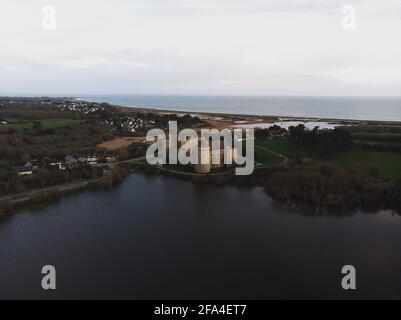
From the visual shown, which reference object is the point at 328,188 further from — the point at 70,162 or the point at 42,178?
the point at 70,162

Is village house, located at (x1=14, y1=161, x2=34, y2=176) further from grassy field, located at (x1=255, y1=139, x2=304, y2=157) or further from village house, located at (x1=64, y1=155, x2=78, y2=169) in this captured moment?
grassy field, located at (x1=255, y1=139, x2=304, y2=157)

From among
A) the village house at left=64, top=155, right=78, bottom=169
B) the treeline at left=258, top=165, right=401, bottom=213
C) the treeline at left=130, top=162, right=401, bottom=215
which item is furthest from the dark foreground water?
the village house at left=64, top=155, right=78, bottom=169

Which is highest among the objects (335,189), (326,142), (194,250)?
(326,142)

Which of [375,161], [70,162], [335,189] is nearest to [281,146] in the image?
[375,161]

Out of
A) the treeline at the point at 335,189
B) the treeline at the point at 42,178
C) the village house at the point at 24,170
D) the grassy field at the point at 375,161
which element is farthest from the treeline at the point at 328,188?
the village house at the point at 24,170

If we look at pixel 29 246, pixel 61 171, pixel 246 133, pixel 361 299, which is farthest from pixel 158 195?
pixel 246 133

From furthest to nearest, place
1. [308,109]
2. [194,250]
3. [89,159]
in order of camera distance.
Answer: [308,109] < [89,159] < [194,250]
